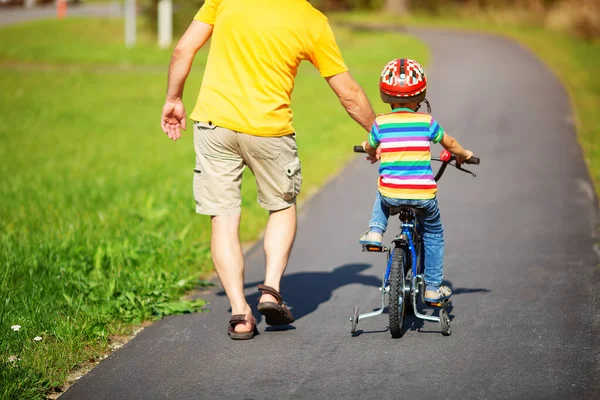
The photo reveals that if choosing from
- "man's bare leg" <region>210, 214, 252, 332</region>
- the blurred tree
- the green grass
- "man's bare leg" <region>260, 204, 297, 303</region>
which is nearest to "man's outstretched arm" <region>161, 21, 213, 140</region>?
"man's bare leg" <region>210, 214, 252, 332</region>

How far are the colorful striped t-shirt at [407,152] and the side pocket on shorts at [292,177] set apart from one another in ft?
1.83

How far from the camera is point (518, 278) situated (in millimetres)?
6730

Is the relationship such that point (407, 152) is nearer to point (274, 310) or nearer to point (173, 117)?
point (274, 310)

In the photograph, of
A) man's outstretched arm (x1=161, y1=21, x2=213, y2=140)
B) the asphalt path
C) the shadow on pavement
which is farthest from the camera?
the shadow on pavement

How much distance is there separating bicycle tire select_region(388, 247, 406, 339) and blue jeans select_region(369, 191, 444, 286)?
0.83 feet

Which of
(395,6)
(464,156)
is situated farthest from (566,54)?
(464,156)

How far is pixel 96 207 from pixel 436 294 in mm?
5164

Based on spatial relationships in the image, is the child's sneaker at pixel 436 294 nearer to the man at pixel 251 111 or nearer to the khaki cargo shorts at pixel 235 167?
the man at pixel 251 111

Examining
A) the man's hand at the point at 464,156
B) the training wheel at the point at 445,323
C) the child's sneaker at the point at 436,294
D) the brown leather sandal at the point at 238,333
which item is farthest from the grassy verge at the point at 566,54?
the brown leather sandal at the point at 238,333

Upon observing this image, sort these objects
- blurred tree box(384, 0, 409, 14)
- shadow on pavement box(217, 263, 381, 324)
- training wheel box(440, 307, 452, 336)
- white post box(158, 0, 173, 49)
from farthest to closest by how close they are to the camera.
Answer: blurred tree box(384, 0, 409, 14) < white post box(158, 0, 173, 49) < shadow on pavement box(217, 263, 381, 324) < training wheel box(440, 307, 452, 336)

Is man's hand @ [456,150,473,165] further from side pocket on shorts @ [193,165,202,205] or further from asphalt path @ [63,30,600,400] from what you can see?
side pocket on shorts @ [193,165,202,205]

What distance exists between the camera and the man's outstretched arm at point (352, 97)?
5566 millimetres

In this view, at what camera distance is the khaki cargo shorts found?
17.9 ft

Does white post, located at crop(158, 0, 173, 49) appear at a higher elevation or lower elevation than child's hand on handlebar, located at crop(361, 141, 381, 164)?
lower
